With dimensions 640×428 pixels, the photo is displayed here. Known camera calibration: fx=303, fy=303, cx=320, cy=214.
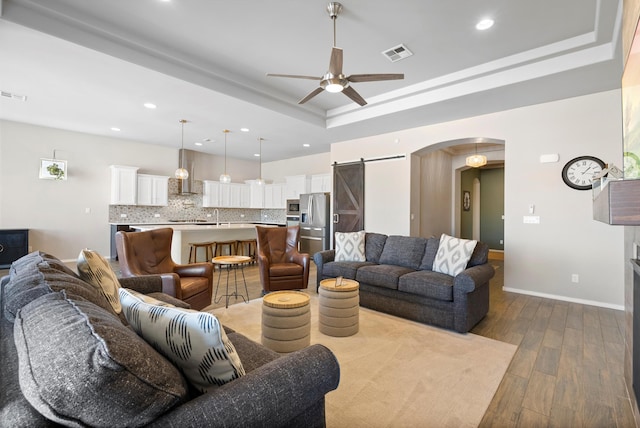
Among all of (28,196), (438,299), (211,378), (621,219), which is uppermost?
(28,196)

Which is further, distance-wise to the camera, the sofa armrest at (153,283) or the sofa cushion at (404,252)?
the sofa cushion at (404,252)

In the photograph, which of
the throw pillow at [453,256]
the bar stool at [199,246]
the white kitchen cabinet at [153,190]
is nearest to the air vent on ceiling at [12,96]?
the white kitchen cabinet at [153,190]

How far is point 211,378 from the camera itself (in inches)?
39.4

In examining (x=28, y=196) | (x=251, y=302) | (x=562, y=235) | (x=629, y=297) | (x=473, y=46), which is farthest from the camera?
(x=28, y=196)

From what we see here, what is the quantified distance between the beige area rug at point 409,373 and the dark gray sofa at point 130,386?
0.82 metres

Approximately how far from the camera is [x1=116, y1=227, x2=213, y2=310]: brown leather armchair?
3.14 metres

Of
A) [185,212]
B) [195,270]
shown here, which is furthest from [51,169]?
[195,270]

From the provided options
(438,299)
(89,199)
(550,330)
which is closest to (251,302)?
(438,299)

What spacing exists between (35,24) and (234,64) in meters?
1.92

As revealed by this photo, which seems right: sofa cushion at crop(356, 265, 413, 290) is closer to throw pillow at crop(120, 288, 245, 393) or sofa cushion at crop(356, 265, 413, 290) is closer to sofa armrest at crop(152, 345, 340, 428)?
sofa armrest at crop(152, 345, 340, 428)

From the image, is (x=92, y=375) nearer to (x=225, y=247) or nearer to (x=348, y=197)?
(x=225, y=247)

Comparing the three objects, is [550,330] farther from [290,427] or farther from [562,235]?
[290,427]

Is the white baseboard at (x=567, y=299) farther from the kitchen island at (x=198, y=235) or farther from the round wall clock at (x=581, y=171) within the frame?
the kitchen island at (x=198, y=235)

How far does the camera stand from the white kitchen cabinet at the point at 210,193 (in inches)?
341
